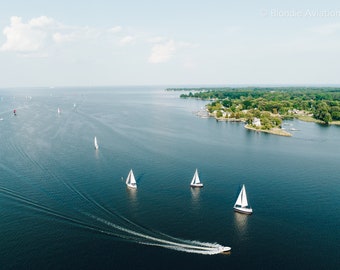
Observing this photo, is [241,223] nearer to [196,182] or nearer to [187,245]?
[187,245]

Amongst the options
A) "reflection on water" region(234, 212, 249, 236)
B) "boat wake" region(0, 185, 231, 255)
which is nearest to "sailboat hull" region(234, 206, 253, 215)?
"reflection on water" region(234, 212, 249, 236)

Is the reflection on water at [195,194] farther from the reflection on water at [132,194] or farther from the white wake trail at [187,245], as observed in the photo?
the white wake trail at [187,245]

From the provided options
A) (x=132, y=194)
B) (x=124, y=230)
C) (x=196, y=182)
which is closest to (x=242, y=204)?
(x=196, y=182)

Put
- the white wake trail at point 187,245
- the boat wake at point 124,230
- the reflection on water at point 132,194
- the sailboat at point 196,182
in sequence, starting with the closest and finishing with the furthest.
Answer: the white wake trail at point 187,245, the boat wake at point 124,230, the reflection on water at point 132,194, the sailboat at point 196,182

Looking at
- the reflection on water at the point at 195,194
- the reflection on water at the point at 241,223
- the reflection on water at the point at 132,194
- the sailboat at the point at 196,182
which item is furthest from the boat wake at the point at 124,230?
the sailboat at the point at 196,182

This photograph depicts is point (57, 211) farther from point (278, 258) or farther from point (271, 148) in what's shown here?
point (271, 148)

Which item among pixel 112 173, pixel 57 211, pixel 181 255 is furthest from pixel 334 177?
pixel 57 211

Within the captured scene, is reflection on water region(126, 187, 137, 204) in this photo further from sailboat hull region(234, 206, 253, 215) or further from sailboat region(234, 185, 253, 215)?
sailboat hull region(234, 206, 253, 215)
